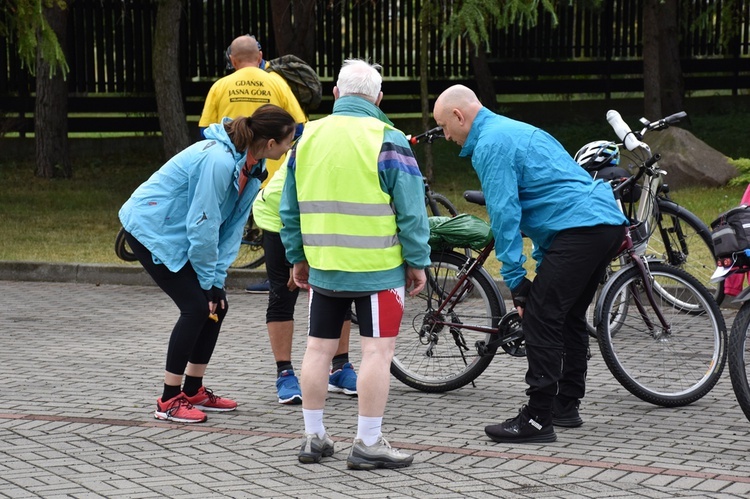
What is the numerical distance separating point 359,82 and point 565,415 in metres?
1.99

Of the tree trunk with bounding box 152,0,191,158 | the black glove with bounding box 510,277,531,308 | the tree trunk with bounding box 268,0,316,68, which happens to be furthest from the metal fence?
the black glove with bounding box 510,277,531,308

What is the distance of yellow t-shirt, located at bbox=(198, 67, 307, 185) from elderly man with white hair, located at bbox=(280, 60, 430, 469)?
4294 millimetres

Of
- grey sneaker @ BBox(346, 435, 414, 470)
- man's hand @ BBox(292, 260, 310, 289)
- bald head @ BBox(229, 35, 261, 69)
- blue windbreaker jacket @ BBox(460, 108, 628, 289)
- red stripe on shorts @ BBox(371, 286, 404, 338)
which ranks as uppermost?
bald head @ BBox(229, 35, 261, 69)

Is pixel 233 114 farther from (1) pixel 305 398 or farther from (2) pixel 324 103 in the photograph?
(2) pixel 324 103

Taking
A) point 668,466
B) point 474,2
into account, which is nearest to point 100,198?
point 474,2

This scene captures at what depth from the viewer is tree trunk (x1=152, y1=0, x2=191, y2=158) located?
1658 cm

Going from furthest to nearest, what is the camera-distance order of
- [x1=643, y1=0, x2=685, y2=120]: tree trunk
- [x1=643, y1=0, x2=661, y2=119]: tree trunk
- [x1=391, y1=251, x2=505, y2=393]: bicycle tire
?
1. [x1=643, y1=0, x2=685, y2=120]: tree trunk
2. [x1=643, y1=0, x2=661, y2=119]: tree trunk
3. [x1=391, y1=251, x2=505, y2=393]: bicycle tire

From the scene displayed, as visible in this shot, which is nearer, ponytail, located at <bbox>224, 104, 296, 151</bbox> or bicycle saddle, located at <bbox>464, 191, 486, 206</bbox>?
ponytail, located at <bbox>224, 104, 296, 151</bbox>

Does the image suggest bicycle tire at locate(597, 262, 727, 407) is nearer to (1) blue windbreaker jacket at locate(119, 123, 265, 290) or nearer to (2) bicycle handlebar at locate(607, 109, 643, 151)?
(2) bicycle handlebar at locate(607, 109, 643, 151)

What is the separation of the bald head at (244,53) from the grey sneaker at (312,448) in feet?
16.4

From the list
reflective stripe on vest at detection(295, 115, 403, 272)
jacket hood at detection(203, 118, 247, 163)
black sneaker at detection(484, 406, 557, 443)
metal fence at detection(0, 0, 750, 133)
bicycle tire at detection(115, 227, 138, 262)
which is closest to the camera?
reflective stripe on vest at detection(295, 115, 403, 272)

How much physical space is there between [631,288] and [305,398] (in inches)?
82.4

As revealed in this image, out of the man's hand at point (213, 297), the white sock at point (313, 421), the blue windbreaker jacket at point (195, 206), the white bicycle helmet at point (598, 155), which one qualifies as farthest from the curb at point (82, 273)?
the white sock at point (313, 421)

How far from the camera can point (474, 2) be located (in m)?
15.2
